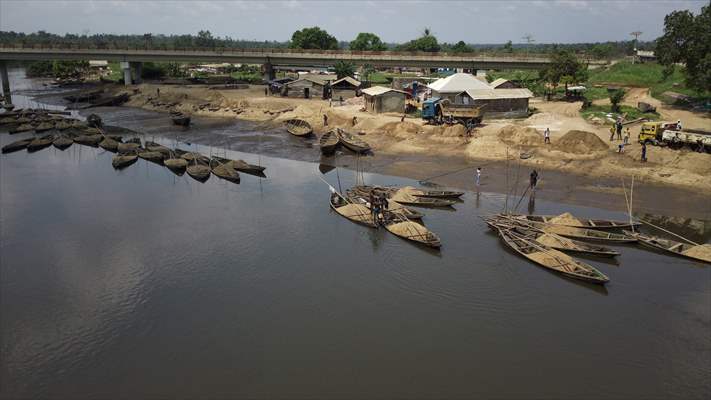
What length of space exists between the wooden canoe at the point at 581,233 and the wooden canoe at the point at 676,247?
19.8 inches

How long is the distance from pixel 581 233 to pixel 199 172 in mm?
27622

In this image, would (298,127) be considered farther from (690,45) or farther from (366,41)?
(366,41)

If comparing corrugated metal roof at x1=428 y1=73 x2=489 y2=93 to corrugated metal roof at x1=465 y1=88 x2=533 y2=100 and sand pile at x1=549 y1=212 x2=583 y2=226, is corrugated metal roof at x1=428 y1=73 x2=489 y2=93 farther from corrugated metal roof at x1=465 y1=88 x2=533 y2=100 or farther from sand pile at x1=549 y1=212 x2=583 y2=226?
sand pile at x1=549 y1=212 x2=583 y2=226

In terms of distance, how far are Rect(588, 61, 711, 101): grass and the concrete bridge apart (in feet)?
29.3

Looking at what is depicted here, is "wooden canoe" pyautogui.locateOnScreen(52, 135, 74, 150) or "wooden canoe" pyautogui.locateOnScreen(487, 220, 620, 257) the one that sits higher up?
"wooden canoe" pyautogui.locateOnScreen(52, 135, 74, 150)

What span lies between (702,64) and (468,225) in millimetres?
31346

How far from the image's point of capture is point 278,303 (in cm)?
2170

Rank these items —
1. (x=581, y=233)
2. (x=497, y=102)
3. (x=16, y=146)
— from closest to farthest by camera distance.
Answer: (x=581, y=233) → (x=16, y=146) → (x=497, y=102)

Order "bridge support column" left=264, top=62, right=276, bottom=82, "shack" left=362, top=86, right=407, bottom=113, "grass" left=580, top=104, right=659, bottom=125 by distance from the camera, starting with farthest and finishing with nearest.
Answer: "bridge support column" left=264, top=62, right=276, bottom=82 < "shack" left=362, top=86, right=407, bottom=113 < "grass" left=580, top=104, right=659, bottom=125

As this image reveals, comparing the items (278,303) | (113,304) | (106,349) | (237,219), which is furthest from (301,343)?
(237,219)

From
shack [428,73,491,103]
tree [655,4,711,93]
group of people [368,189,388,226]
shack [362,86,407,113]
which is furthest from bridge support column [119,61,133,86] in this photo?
tree [655,4,711,93]

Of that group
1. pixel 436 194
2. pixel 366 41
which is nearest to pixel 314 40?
pixel 366 41

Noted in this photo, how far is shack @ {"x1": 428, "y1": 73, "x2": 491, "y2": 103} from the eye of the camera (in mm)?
55062

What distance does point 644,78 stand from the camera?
6494 centimetres
